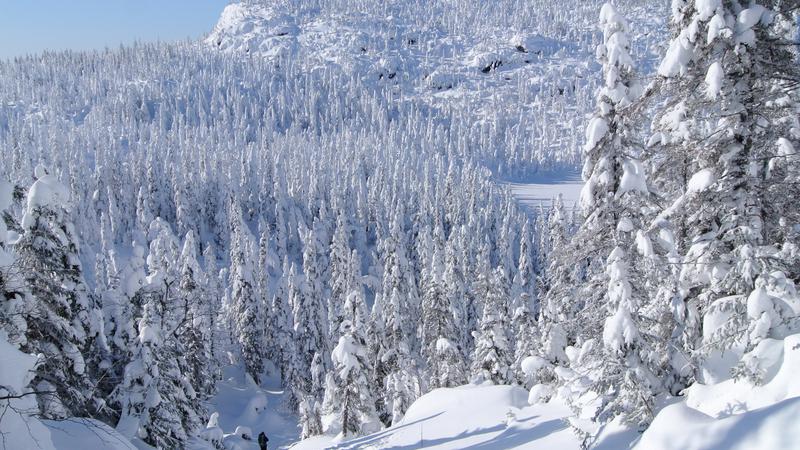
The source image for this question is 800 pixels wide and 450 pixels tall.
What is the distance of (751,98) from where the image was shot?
29.7ft

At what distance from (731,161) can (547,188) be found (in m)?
176

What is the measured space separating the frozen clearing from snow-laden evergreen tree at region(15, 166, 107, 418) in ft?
453

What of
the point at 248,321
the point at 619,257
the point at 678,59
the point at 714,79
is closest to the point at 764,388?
the point at 619,257

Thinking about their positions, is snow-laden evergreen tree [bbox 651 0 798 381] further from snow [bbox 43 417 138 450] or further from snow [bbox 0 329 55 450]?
snow [bbox 43 417 138 450]

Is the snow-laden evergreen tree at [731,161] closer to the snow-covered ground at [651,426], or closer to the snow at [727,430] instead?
the snow-covered ground at [651,426]

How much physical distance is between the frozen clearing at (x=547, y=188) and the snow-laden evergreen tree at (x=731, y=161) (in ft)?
456

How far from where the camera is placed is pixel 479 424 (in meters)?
16.2

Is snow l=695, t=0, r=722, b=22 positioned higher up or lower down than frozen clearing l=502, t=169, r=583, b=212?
higher up

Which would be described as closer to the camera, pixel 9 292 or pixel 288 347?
pixel 9 292

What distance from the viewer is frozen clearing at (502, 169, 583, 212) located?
156800mm

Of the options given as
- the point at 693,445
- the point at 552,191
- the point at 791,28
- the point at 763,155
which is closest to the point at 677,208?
the point at 763,155

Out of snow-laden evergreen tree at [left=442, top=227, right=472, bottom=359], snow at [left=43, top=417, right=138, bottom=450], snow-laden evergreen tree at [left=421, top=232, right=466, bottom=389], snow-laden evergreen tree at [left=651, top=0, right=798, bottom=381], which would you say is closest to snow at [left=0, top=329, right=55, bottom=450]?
snow at [left=43, top=417, right=138, bottom=450]

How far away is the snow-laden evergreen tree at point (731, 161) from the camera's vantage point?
8547mm

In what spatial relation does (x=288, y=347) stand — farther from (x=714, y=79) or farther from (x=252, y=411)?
(x=714, y=79)
